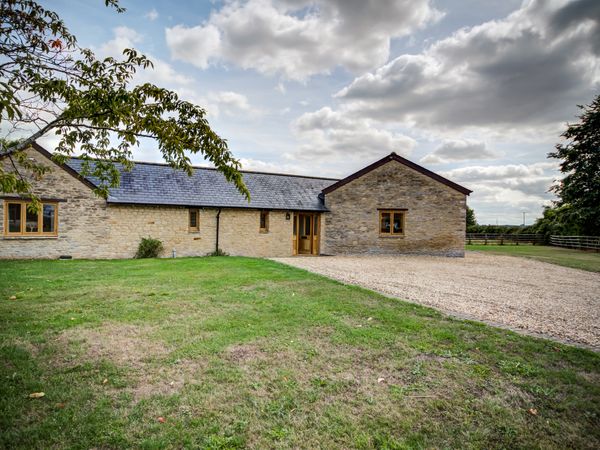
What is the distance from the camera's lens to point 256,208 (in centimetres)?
1898

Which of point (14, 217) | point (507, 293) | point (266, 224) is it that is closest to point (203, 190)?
point (266, 224)

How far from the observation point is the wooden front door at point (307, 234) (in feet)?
67.4

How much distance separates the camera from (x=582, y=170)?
29.8m

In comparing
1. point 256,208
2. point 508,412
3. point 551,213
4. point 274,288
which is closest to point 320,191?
point 256,208

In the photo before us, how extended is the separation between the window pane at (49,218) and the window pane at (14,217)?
35.3 inches

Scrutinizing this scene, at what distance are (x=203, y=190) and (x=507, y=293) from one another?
1557 centimetres

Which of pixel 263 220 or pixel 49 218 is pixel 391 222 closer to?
pixel 263 220

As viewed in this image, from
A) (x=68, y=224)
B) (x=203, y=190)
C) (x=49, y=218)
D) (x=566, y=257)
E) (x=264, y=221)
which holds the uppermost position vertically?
(x=203, y=190)

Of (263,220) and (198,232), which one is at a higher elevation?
(263,220)

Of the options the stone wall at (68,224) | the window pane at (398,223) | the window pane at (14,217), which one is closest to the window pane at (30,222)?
the window pane at (14,217)

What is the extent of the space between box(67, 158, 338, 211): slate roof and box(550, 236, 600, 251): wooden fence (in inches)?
1087

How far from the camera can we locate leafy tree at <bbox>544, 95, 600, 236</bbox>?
1141 inches

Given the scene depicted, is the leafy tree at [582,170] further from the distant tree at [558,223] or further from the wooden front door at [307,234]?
the wooden front door at [307,234]

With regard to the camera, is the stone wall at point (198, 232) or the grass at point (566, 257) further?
the grass at point (566, 257)
